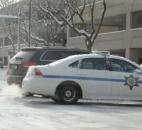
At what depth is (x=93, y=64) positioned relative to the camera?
16.7 metres

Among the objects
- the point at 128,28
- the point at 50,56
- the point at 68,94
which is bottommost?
the point at 68,94

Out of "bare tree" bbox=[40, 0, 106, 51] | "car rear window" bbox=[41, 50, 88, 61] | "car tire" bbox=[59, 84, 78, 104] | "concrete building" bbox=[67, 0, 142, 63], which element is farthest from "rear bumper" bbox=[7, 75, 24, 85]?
"concrete building" bbox=[67, 0, 142, 63]

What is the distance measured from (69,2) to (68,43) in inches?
642

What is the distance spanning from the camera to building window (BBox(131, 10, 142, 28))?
50.9 meters

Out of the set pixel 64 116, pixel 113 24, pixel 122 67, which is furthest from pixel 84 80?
pixel 113 24

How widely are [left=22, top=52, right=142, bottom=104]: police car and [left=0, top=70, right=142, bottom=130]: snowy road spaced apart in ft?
1.22

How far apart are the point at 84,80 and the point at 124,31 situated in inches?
1428

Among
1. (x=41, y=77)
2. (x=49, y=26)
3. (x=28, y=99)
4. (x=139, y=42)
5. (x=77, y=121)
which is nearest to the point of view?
(x=77, y=121)

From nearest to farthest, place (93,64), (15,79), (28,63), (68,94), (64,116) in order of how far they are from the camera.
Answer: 1. (64,116)
2. (68,94)
3. (93,64)
4. (28,63)
5. (15,79)

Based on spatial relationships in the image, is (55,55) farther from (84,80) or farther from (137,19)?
(137,19)

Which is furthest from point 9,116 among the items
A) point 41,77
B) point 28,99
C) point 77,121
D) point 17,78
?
point 17,78

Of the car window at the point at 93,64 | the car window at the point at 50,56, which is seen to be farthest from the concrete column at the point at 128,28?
the car window at the point at 93,64

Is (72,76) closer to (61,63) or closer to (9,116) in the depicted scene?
(61,63)

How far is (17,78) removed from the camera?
1934 cm
